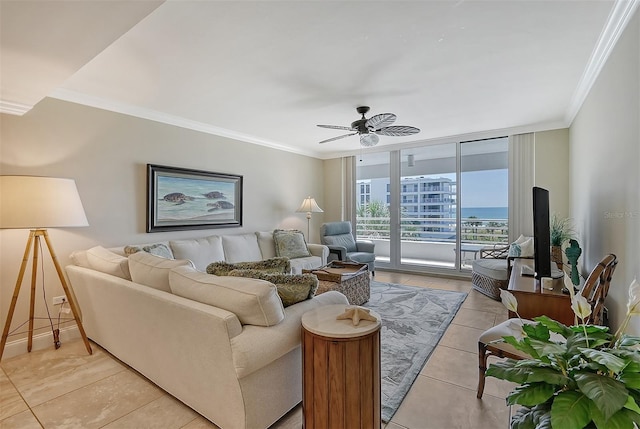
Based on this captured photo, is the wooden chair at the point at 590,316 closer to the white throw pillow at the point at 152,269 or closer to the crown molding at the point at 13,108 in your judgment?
the white throw pillow at the point at 152,269

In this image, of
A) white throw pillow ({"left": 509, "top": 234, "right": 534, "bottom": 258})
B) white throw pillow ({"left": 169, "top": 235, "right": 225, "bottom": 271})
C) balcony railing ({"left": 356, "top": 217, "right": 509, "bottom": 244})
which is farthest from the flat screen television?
white throw pillow ({"left": 169, "top": 235, "right": 225, "bottom": 271})

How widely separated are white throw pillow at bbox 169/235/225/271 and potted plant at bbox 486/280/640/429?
3592 mm

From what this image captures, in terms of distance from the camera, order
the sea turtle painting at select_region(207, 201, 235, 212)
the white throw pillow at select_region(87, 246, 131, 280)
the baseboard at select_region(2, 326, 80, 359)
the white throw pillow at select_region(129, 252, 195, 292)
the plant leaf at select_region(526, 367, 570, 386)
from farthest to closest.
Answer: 1. the sea turtle painting at select_region(207, 201, 235, 212)
2. the baseboard at select_region(2, 326, 80, 359)
3. the white throw pillow at select_region(87, 246, 131, 280)
4. the white throw pillow at select_region(129, 252, 195, 292)
5. the plant leaf at select_region(526, 367, 570, 386)

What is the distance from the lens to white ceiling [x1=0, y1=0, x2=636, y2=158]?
1.80 meters

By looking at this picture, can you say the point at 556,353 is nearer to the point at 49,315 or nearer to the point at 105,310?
the point at 105,310

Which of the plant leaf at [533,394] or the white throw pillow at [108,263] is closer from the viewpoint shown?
the plant leaf at [533,394]

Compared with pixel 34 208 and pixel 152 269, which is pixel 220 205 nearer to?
pixel 34 208

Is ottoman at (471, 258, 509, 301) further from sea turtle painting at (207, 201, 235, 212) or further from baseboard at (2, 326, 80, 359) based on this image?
baseboard at (2, 326, 80, 359)

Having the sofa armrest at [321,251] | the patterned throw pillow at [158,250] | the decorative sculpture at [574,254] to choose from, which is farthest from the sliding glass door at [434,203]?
the patterned throw pillow at [158,250]

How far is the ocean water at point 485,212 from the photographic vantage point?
500 cm

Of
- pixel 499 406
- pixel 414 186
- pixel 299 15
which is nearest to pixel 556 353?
pixel 499 406

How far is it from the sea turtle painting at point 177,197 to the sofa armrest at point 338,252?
2458 millimetres

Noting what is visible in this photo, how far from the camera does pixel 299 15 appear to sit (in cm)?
195

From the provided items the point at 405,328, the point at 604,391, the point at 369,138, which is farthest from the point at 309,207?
the point at 604,391
